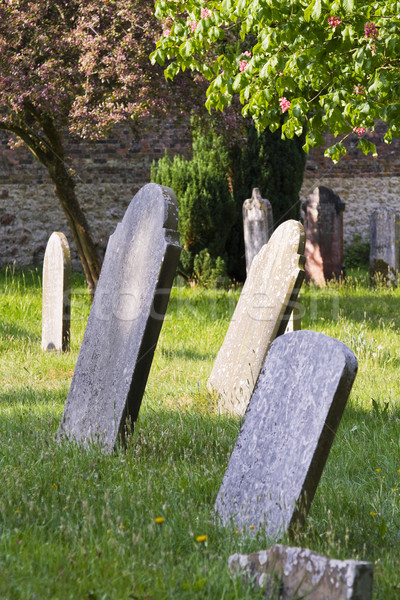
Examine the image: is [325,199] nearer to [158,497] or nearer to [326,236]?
[326,236]

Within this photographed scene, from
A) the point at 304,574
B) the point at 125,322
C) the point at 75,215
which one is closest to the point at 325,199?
the point at 75,215

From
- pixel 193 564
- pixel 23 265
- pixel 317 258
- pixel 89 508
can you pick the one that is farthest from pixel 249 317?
pixel 23 265

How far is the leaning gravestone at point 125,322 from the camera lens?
152 inches

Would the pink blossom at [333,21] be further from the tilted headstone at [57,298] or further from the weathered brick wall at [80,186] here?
the weathered brick wall at [80,186]

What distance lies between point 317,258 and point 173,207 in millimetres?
8208

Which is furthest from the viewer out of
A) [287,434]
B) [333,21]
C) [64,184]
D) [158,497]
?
[64,184]

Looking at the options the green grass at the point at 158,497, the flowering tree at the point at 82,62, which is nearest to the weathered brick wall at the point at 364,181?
the flowering tree at the point at 82,62

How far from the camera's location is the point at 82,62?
7.83m

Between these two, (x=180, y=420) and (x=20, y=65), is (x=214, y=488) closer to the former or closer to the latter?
(x=180, y=420)

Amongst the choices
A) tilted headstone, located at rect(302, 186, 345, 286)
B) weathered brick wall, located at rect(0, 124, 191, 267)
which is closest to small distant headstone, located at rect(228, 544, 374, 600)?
tilted headstone, located at rect(302, 186, 345, 286)

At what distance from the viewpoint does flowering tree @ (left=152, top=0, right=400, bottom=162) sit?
495 centimetres

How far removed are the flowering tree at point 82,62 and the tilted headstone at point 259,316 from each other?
3531mm

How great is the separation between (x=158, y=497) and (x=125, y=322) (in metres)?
1.27

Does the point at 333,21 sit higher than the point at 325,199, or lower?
higher
